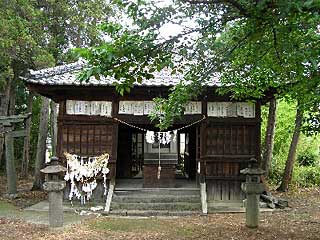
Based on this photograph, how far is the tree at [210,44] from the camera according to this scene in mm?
4777

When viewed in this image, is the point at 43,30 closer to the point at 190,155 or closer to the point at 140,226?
the point at 190,155

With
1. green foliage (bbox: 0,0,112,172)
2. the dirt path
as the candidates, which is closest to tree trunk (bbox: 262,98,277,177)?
the dirt path

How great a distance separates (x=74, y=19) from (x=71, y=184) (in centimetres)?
719

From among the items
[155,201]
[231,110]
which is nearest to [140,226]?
[155,201]

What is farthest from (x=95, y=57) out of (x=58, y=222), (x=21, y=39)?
(x=21, y=39)

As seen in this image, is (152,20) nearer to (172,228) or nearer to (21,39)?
(172,228)

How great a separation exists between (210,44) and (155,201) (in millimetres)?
7142

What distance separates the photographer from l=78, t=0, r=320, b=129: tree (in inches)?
188

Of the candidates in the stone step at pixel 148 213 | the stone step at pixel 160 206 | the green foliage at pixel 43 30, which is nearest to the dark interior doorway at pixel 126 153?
the green foliage at pixel 43 30

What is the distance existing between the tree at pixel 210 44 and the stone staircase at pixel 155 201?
17.0ft

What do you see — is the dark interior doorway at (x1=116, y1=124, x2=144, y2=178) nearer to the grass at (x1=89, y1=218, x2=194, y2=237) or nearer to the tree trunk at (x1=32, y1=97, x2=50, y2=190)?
the tree trunk at (x1=32, y1=97, x2=50, y2=190)

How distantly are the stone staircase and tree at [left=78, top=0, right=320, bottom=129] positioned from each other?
204 inches

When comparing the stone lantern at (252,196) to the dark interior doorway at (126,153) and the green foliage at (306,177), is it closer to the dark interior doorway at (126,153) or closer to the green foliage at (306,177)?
the dark interior doorway at (126,153)

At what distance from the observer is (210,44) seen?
20.5ft
